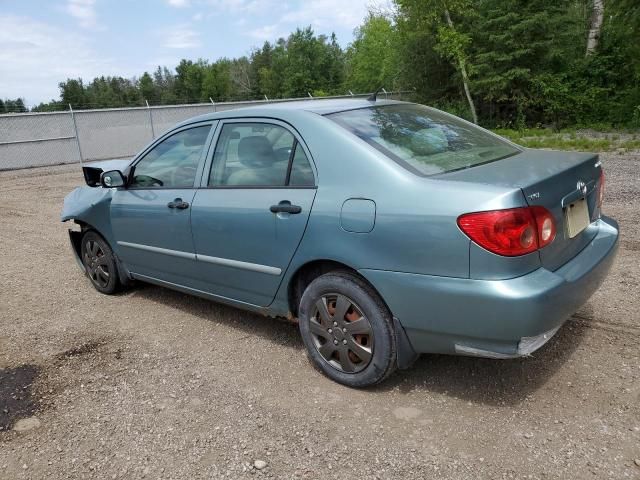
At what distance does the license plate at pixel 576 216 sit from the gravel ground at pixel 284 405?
84 centimetres

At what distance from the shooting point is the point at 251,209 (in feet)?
10.7

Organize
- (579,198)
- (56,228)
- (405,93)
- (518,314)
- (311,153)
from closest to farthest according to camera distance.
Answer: (518,314) → (579,198) → (311,153) → (56,228) → (405,93)

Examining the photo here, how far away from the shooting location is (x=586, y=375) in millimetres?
2961

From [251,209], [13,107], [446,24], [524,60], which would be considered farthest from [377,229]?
[13,107]

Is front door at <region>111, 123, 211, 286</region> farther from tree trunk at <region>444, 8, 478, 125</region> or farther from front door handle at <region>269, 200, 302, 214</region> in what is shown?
tree trunk at <region>444, 8, 478, 125</region>

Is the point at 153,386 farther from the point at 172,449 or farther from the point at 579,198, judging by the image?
the point at 579,198

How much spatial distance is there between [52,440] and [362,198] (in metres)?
2.10

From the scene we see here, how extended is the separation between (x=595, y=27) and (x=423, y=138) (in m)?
22.2

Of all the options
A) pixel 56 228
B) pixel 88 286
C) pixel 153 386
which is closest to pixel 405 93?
pixel 56 228

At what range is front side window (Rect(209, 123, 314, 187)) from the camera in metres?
3.18

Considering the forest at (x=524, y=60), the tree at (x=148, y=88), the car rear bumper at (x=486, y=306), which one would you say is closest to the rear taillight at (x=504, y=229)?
the car rear bumper at (x=486, y=306)

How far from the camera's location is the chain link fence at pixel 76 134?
16.2 meters

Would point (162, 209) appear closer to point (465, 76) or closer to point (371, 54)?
point (465, 76)

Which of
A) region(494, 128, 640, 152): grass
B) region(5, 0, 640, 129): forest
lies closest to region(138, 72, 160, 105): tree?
region(5, 0, 640, 129): forest
